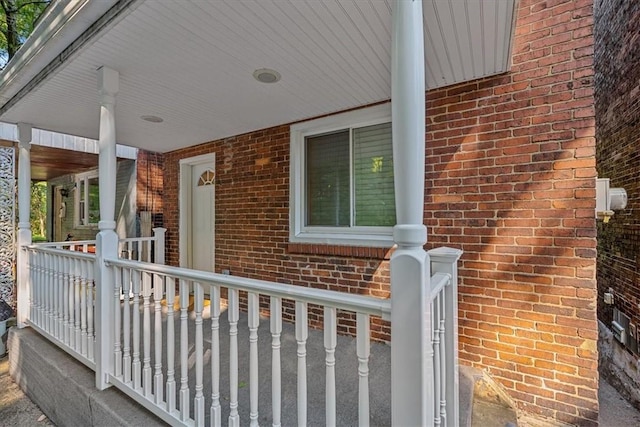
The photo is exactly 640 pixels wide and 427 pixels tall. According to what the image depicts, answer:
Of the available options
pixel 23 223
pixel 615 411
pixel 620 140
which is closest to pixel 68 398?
pixel 23 223

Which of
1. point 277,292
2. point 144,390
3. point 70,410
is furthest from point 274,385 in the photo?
point 70,410

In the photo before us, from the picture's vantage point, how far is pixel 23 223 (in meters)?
3.71

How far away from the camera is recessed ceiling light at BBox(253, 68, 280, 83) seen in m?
2.49

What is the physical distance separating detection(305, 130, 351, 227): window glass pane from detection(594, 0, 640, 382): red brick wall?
3214 millimetres

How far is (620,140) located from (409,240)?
4598 millimetres

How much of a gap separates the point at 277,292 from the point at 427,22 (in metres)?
1.73

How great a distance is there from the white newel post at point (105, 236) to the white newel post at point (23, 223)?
2.08m

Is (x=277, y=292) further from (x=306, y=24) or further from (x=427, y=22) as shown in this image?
(x=427, y=22)

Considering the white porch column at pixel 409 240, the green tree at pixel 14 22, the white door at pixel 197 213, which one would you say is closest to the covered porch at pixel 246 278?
the white porch column at pixel 409 240

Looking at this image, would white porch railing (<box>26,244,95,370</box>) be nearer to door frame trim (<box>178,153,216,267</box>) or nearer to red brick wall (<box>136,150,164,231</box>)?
door frame trim (<box>178,153,216,267</box>)

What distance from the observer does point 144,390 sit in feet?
6.79

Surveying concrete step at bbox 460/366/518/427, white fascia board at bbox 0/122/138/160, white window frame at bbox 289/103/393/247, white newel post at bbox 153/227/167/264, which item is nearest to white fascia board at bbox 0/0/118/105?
white window frame at bbox 289/103/393/247

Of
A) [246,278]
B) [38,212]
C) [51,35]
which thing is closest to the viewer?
[246,278]

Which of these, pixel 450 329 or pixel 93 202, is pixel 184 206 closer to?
pixel 93 202
